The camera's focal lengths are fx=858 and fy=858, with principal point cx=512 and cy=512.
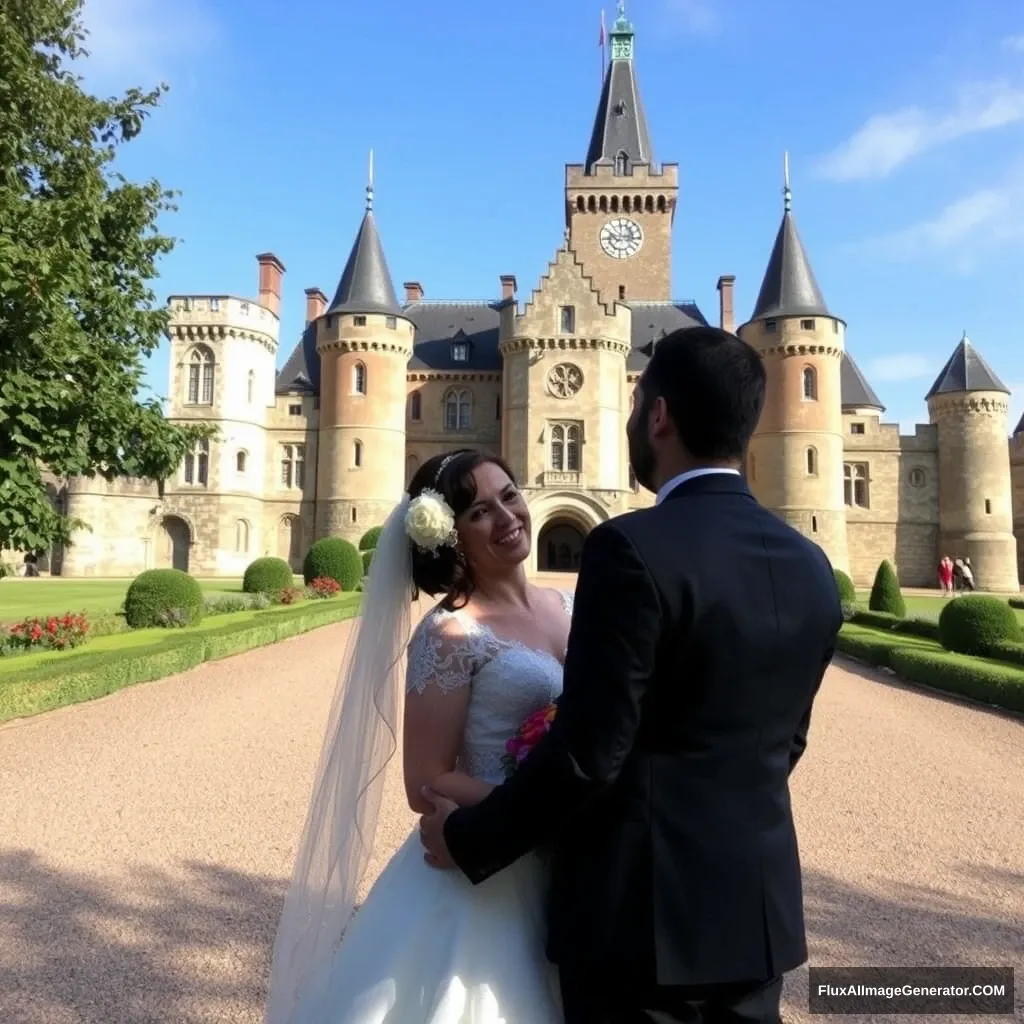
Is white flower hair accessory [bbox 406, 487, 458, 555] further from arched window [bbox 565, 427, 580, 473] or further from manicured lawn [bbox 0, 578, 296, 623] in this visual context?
arched window [bbox 565, 427, 580, 473]

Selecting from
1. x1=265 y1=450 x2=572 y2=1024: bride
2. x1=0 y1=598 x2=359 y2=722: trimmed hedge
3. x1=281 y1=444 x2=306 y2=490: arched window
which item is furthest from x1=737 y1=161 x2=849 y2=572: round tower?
x1=265 y1=450 x2=572 y2=1024: bride

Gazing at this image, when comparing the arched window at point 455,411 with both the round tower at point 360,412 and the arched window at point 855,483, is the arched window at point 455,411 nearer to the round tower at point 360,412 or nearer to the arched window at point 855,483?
the round tower at point 360,412

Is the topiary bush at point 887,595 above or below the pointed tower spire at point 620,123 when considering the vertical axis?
below

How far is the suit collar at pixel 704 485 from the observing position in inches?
70.2

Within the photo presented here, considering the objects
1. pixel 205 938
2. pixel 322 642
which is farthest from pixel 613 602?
pixel 322 642

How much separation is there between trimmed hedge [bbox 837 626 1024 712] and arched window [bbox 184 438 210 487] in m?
28.4

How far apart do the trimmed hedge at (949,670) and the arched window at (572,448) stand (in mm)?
20017

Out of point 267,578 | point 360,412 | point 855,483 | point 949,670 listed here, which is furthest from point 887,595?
point 360,412

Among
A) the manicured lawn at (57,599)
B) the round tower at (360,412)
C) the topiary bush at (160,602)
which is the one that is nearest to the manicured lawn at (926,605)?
the topiary bush at (160,602)

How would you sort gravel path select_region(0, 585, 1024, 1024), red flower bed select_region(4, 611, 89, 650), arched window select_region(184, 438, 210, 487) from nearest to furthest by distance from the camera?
1. gravel path select_region(0, 585, 1024, 1024)
2. red flower bed select_region(4, 611, 89, 650)
3. arched window select_region(184, 438, 210, 487)

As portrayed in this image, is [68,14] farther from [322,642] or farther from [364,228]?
[364,228]

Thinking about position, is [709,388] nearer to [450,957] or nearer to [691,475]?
[691,475]

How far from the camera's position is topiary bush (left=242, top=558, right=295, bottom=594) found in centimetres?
2244

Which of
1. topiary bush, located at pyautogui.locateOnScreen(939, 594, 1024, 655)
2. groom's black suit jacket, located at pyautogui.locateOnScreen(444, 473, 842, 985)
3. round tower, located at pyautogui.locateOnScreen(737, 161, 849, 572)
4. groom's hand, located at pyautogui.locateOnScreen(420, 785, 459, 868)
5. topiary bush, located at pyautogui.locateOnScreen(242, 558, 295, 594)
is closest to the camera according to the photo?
groom's black suit jacket, located at pyautogui.locateOnScreen(444, 473, 842, 985)
